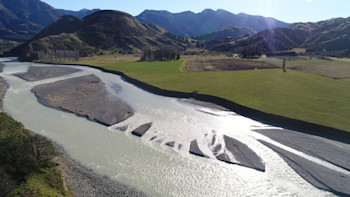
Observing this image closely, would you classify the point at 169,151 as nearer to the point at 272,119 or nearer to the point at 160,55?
the point at 272,119

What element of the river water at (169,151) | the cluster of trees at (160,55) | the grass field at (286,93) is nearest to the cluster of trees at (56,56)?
the cluster of trees at (160,55)

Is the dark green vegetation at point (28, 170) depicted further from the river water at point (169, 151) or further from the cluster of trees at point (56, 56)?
the cluster of trees at point (56, 56)

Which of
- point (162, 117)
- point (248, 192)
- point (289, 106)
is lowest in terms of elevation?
point (248, 192)

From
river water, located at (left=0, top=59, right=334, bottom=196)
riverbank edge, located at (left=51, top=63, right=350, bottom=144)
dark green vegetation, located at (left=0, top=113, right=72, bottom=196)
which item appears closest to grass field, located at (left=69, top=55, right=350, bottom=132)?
riverbank edge, located at (left=51, top=63, right=350, bottom=144)

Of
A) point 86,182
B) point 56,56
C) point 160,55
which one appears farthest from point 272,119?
point 56,56

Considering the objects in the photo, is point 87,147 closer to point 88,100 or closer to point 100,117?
point 100,117

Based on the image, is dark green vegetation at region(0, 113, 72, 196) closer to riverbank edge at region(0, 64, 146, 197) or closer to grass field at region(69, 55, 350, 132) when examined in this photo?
riverbank edge at region(0, 64, 146, 197)

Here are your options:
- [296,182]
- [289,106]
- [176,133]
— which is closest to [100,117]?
[176,133]
